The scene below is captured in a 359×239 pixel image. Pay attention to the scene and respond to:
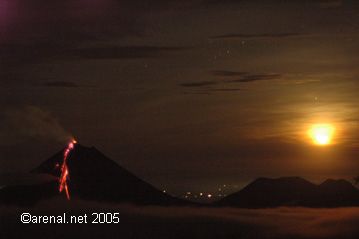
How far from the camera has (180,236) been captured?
19862cm

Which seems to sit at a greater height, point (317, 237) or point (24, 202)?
point (24, 202)

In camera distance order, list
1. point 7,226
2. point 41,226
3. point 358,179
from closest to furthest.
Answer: point 358,179
point 7,226
point 41,226

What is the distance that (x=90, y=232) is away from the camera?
19175 centimetres

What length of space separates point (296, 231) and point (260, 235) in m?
14.4

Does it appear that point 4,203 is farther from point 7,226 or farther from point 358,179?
point 358,179

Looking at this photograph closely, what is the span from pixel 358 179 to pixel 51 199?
10176 cm

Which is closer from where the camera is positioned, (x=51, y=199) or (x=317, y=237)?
(x=317, y=237)

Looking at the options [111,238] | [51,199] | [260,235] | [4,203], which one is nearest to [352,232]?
[260,235]

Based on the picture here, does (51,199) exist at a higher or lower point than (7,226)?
higher

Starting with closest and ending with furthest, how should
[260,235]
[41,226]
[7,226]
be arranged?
[7,226] < [260,235] < [41,226]

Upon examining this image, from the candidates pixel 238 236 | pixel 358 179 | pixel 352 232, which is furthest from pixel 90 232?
pixel 358 179

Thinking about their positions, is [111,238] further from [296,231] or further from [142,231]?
[296,231]

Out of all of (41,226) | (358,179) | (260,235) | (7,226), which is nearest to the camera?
(358,179)

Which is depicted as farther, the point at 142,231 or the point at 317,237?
the point at 142,231
